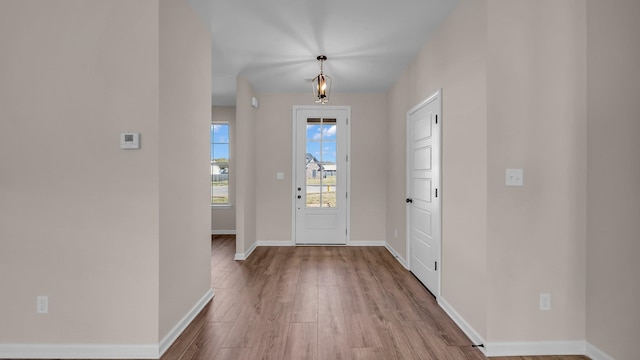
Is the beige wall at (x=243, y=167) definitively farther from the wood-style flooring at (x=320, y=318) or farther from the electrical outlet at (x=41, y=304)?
the electrical outlet at (x=41, y=304)

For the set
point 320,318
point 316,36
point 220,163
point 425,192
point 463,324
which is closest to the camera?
point 463,324

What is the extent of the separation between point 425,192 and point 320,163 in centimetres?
234

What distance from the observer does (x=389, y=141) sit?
529cm

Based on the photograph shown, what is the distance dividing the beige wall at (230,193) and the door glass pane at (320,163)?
2006mm

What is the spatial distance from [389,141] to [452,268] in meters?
2.89

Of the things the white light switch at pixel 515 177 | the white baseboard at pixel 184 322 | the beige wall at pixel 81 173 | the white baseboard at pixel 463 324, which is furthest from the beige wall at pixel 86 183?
the white light switch at pixel 515 177

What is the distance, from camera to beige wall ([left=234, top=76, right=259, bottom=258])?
4641 millimetres

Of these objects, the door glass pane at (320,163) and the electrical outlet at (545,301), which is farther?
the door glass pane at (320,163)

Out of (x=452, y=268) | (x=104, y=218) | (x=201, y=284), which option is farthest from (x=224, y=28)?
(x=452, y=268)

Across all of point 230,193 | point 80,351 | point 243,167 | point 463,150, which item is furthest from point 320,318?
point 230,193

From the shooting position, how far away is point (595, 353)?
2107 millimetres

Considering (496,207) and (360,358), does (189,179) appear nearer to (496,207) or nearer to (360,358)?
A: (360,358)

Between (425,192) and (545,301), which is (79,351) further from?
(425,192)

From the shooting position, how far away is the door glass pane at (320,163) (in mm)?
5520
